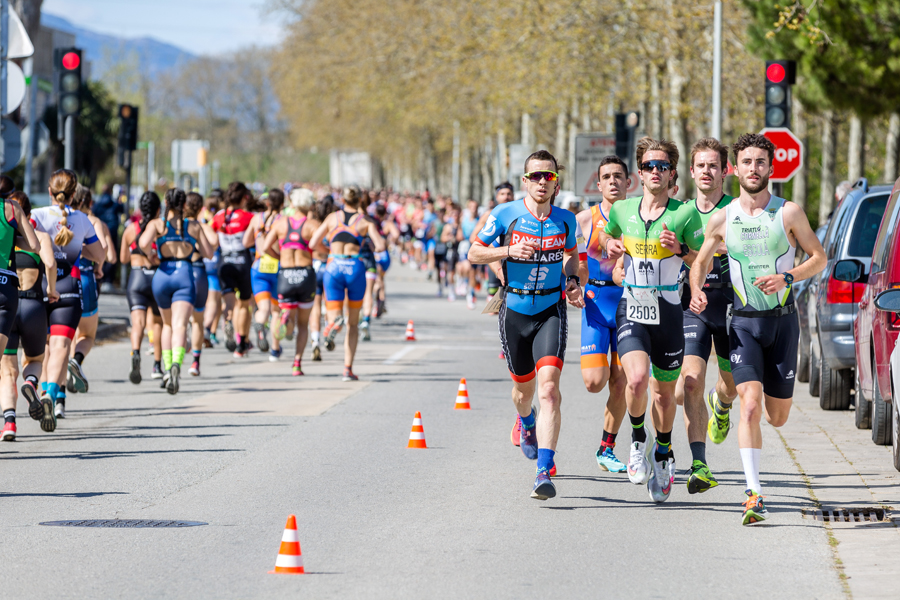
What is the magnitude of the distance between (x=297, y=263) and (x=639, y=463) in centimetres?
779

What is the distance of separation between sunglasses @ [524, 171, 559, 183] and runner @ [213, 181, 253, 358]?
912 cm

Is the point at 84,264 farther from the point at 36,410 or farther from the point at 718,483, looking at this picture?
the point at 718,483

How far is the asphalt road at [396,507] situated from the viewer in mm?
6070

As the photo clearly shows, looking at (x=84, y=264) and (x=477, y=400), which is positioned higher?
(x=84, y=264)

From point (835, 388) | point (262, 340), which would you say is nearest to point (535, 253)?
point (835, 388)

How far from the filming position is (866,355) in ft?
33.1

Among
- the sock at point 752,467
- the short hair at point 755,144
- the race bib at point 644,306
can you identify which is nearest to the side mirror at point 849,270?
the race bib at point 644,306

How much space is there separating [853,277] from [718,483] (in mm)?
2291

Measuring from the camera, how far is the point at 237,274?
16859 mm

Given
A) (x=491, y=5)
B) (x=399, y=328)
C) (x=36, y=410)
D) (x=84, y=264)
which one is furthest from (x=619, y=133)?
(x=36, y=410)

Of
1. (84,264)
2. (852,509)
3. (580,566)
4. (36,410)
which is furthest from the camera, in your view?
(84,264)

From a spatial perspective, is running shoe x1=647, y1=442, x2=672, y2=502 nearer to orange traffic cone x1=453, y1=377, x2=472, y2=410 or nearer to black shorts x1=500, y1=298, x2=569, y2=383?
black shorts x1=500, y1=298, x2=569, y2=383

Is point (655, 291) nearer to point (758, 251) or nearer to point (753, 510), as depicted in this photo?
point (758, 251)

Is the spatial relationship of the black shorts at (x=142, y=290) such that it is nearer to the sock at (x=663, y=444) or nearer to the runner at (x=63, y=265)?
the runner at (x=63, y=265)
